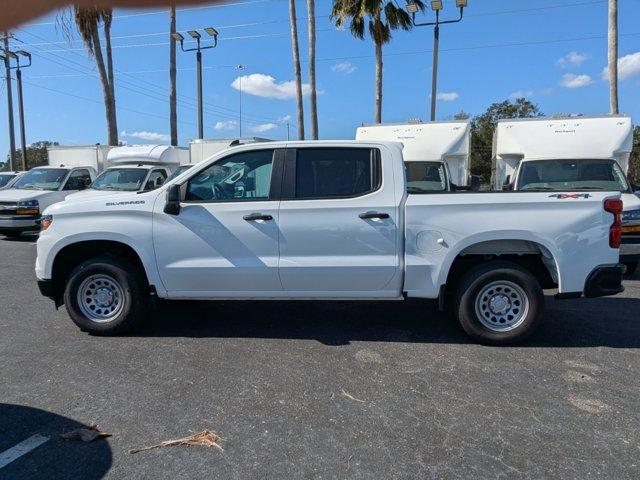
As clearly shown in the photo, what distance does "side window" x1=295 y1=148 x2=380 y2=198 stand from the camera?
17.1 feet

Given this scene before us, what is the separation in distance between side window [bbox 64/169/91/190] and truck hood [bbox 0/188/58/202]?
0.57 m

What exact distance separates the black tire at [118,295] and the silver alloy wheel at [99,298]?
0.07 ft

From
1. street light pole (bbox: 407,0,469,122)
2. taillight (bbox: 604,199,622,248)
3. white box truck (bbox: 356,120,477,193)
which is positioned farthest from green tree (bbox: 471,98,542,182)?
taillight (bbox: 604,199,622,248)

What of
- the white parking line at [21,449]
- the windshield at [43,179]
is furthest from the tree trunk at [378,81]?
the white parking line at [21,449]

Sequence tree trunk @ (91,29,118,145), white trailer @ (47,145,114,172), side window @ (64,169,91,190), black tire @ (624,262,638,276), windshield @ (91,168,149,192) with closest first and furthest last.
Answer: black tire @ (624,262,638,276) → windshield @ (91,168,149,192) → side window @ (64,169,91,190) → white trailer @ (47,145,114,172) → tree trunk @ (91,29,118,145)

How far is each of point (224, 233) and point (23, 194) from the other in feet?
35.0

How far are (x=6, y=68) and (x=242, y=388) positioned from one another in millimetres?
33269

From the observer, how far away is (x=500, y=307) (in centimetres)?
519

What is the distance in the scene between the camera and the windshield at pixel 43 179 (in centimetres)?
1435

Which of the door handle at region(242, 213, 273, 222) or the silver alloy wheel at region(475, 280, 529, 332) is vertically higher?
the door handle at region(242, 213, 273, 222)

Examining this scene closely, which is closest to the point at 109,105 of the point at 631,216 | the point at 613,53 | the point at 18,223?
the point at 18,223

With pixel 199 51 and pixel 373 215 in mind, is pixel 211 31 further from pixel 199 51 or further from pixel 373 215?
pixel 373 215

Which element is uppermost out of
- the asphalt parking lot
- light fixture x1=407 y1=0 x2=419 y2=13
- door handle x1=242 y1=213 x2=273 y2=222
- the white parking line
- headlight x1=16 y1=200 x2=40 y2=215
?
light fixture x1=407 y1=0 x2=419 y2=13

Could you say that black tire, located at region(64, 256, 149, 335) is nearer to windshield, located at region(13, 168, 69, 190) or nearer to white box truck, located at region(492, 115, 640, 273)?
white box truck, located at region(492, 115, 640, 273)
